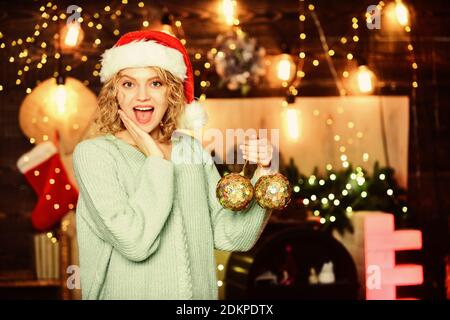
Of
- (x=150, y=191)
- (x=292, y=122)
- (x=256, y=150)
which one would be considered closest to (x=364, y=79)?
(x=292, y=122)

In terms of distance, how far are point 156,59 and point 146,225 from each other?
51cm

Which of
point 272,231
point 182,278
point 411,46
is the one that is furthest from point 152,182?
point 411,46

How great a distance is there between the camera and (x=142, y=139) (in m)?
2.17

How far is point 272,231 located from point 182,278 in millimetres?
2381

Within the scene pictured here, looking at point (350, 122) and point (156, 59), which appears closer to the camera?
point (156, 59)

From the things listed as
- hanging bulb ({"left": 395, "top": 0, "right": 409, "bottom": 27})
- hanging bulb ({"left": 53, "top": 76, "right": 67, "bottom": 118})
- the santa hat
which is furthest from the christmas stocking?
the santa hat

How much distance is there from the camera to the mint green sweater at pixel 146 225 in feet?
6.72

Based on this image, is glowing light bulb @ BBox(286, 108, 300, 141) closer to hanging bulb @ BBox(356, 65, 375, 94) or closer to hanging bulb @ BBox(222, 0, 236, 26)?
hanging bulb @ BBox(356, 65, 375, 94)

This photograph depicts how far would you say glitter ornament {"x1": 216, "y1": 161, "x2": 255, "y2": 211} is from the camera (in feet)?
7.13

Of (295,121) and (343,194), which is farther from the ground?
(295,121)

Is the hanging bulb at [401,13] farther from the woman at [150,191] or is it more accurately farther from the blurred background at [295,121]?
the woman at [150,191]

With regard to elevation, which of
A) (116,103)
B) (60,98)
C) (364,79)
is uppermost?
(364,79)

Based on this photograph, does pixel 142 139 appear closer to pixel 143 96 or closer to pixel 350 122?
pixel 143 96

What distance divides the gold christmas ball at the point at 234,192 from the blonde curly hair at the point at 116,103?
0.84 ft
